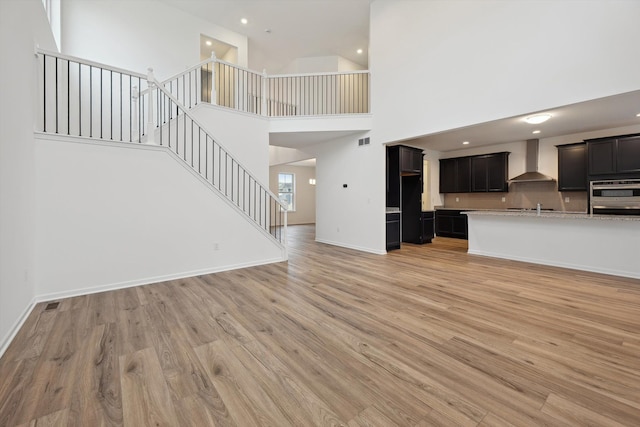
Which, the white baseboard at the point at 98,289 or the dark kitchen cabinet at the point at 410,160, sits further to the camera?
the dark kitchen cabinet at the point at 410,160

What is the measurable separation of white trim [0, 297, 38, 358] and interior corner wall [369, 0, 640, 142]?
6.10 metres

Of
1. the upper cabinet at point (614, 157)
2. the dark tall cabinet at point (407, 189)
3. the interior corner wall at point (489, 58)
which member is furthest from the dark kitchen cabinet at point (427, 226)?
the upper cabinet at point (614, 157)

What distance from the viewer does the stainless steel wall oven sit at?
510cm

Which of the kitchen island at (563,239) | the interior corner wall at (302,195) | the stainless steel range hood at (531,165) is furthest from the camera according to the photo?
the interior corner wall at (302,195)

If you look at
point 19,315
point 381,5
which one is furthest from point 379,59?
point 19,315

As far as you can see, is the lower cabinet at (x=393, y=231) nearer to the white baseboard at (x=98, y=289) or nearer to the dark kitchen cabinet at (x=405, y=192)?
the dark kitchen cabinet at (x=405, y=192)

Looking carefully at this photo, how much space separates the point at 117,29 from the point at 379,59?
19.3 feet

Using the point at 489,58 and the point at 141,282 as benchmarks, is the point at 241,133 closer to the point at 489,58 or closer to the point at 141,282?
the point at 141,282

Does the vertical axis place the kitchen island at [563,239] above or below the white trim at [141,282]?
above

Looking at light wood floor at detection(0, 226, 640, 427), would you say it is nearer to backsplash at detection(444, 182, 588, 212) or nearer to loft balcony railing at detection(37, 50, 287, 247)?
loft balcony railing at detection(37, 50, 287, 247)

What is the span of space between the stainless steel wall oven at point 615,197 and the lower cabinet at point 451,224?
2.78 m

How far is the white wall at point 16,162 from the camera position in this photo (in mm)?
2244

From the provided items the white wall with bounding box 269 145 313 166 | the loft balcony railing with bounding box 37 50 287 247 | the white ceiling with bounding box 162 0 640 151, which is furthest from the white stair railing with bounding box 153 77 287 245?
the white wall with bounding box 269 145 313 166

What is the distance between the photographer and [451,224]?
8.28 metres
